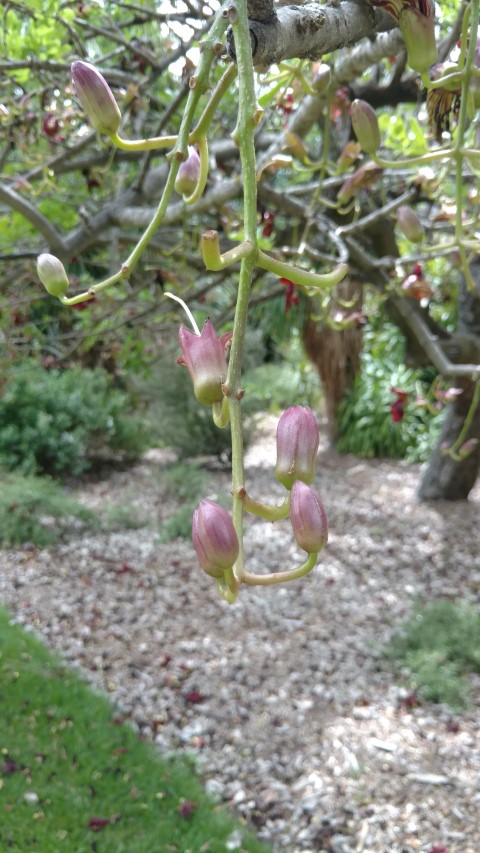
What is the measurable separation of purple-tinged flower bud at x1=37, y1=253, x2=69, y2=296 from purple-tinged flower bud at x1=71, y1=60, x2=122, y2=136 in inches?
4.2

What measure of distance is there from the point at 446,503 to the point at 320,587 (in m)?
1.39

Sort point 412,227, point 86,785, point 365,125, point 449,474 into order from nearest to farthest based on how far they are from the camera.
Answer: point 365,125 < point 412,227 < point 86,785 < point 449,474

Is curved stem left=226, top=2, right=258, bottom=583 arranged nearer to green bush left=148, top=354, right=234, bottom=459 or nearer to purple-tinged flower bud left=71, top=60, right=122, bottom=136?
purple-tinged flower bud left=71, top=60, right=122, bottom=136

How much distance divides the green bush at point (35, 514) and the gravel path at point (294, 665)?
147 mm

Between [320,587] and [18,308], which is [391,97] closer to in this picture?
[18,308]

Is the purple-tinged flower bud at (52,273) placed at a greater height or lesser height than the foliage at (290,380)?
greater

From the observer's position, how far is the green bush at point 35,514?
13.1ft

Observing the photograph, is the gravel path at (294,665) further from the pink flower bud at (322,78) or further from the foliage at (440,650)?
the pink flower bud at (322,78)

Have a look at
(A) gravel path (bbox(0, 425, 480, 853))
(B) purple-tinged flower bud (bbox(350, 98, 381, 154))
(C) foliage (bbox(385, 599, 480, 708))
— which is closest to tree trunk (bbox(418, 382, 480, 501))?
(A) gravel path (bbox(0, 425, 480, 853))

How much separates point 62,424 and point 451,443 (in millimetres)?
2948

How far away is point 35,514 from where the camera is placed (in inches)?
164

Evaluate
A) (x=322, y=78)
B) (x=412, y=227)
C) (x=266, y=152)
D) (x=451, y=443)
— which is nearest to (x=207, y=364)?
(x=412, y=227)

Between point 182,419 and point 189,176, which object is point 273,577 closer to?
point 189,176

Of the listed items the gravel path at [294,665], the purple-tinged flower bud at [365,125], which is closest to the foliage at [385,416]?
the gravel path at [294,665]
